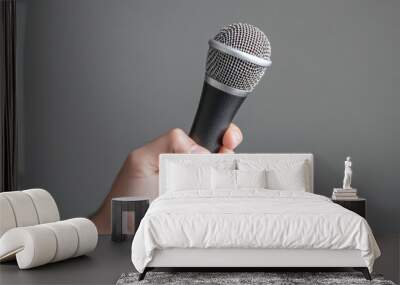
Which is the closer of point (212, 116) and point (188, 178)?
point (188, 178)

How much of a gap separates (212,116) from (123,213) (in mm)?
1302

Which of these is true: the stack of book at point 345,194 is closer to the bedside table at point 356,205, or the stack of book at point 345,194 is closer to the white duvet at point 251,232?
the bedside table at point 356,205

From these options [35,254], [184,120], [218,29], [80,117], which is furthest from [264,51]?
[35,254]

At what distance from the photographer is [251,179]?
5793mm

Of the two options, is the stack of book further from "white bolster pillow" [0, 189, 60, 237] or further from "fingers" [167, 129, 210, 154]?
"white bolster pillow" [0, 189, 60, 237]

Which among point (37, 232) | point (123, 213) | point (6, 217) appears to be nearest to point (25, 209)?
point (6, 217)

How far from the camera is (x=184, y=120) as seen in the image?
629 cm

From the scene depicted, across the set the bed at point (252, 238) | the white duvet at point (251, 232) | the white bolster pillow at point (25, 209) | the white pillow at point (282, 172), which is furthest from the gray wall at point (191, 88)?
the white duvet at point (251, 232)

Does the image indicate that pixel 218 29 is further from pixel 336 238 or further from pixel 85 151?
pixel 336 238

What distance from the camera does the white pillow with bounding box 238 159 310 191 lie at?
588 centimetres

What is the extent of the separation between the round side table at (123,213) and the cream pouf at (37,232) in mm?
753

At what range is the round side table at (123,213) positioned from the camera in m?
5.85

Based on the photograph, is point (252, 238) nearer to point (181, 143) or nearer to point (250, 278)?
point (250, 278)

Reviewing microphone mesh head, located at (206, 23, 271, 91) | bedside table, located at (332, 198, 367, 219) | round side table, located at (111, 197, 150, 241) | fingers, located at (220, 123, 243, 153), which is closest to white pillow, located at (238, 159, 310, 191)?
fingers, located at (220, 123, 243, 153)
